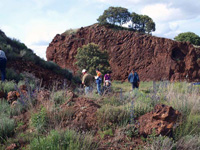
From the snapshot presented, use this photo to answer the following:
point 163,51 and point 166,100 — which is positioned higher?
point 163,51

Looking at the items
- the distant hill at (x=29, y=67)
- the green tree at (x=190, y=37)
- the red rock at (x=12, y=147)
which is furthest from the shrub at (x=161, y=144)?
the green tree at (x=190, y=37)

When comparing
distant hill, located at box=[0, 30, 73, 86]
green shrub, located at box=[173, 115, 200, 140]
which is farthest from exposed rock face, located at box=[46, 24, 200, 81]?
green shrub, located at box=[173, 115, 200, 140]

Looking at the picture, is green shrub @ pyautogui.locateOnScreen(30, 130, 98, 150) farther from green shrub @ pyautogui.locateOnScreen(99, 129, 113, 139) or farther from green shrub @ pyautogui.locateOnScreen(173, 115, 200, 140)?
green shrub @ pyautogui.locateOnScreen(173, 115, 200, 140)

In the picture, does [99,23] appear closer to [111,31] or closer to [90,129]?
[111,31]

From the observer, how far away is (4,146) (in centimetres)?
390

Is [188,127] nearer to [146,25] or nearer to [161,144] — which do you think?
[161,144]

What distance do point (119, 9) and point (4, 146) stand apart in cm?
4124

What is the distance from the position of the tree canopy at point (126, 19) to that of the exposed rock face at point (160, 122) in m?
36.6

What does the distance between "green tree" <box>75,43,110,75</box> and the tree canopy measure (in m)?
15.1

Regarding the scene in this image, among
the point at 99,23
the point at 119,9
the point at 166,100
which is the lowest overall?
the point at 166,100

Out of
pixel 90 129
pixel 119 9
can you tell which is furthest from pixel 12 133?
pixel 119 9

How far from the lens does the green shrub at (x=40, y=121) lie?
4.28 m

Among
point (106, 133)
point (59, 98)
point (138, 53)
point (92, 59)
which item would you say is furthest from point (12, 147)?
point (138, 53)

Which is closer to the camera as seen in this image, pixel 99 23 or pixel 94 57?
pixel 94 57
